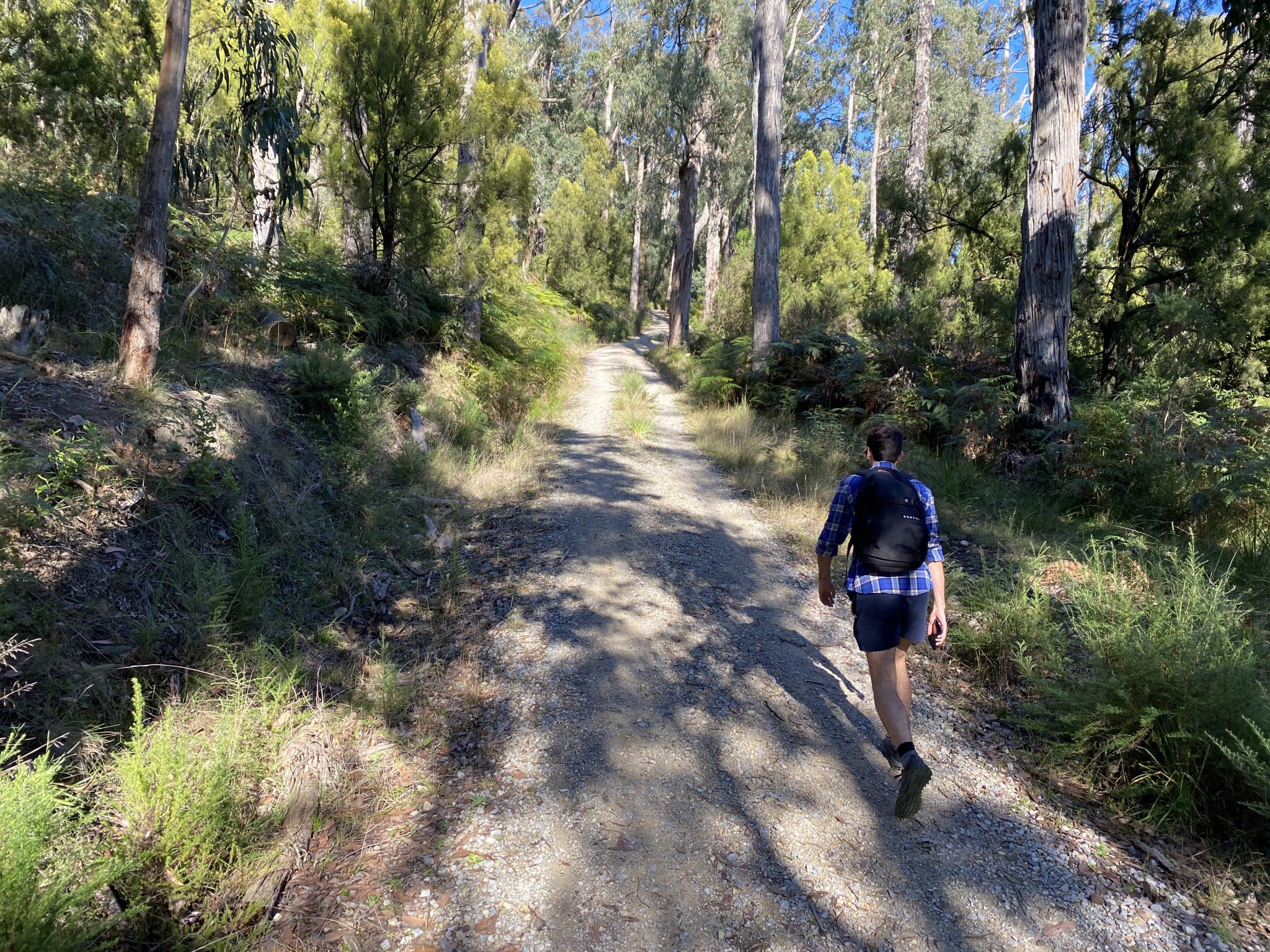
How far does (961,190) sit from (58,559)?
12396mm

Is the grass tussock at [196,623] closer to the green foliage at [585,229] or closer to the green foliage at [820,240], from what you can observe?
the green foliage at [820,240]

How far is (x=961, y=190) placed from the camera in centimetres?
1095

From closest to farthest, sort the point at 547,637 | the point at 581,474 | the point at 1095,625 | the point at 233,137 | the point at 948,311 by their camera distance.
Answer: the point at 1095,625, the point at 547,637, the point at 233,137, the point at 581,474, the point at 948,311

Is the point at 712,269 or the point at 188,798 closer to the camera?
the point at 188,798

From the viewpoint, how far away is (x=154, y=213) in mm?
4453

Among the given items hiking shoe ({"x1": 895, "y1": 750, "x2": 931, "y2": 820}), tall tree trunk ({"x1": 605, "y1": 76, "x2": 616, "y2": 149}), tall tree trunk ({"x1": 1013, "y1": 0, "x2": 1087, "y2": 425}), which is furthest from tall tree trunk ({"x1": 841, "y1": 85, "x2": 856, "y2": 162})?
hiking shoe ({"x1": 895, "y1": 750, "x2": 931, "y2": 820})

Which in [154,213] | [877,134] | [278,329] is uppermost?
[877,134]

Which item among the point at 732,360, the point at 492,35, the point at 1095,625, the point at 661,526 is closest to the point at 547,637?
the point at 661,526

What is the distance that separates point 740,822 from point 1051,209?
25.0ft

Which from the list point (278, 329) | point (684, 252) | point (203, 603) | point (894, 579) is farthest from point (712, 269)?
point (203, 603)

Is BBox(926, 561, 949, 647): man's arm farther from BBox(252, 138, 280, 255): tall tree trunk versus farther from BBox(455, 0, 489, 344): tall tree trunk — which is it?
BBox(455, 0, 489, 344): tall tree trunk

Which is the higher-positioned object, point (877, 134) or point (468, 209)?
point (877, 134)

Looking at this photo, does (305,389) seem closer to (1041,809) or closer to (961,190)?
(1041,809)

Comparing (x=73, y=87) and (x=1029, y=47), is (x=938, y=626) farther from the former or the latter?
(x=1029, y=47)
